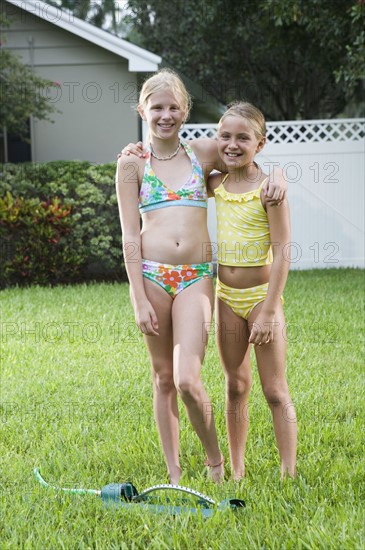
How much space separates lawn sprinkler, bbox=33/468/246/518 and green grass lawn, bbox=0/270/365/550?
4 centimetres

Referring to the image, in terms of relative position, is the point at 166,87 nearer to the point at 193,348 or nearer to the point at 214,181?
the point at 214,181

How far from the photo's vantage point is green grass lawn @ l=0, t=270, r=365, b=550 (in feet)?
9.76

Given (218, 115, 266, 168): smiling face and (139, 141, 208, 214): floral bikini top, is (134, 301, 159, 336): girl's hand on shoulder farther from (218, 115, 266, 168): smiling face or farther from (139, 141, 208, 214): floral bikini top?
(218, 115, 266, 168): smiling face

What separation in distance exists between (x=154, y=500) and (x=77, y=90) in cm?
1020

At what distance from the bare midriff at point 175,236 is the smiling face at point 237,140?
280mm

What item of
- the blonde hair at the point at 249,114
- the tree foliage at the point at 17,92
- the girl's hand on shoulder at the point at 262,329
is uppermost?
the tree foliage at the point at 17,92

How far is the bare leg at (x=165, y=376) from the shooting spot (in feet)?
11.1

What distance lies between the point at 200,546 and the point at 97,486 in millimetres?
806

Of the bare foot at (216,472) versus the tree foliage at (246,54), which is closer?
the bare foot at (216,472)

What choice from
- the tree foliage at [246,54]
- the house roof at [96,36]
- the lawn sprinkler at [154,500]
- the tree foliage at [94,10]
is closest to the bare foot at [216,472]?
the lawn sprinkler at [154,500]

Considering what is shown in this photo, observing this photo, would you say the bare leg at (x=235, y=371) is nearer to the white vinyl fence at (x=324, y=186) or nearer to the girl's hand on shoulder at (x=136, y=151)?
the girl's hand on shoulder at (x=136, y=151)

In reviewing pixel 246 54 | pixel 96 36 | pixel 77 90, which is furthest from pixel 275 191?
pixel 246 54

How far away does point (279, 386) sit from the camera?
340cm

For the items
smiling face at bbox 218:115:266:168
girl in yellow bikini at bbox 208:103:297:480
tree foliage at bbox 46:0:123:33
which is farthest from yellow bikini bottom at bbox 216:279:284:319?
tree foliage at bbox 46:0:123:33
